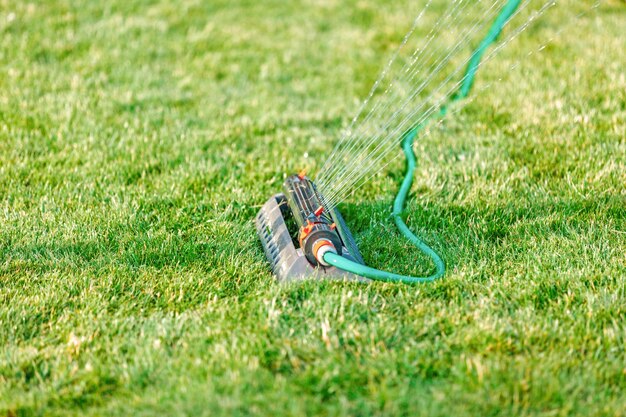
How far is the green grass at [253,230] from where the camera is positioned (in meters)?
2.47

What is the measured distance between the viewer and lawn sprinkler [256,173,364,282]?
3008 mm

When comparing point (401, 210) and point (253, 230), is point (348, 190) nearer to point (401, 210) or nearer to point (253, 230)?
point (401, 210)

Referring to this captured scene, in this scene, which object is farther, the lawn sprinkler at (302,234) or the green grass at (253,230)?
the lawn sprinkler at (302,234)

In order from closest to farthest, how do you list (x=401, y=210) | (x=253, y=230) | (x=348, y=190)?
(x=253, y=230)
(x=401, y=210)
(x=348, y=190)

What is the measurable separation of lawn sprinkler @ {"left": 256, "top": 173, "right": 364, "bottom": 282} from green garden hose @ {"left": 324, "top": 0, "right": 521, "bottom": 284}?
0.07m

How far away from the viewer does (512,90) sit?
479 cm

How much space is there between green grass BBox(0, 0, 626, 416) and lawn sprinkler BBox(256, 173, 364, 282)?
3.2 inches

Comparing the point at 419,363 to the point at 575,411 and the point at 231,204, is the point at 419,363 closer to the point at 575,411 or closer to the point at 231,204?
the point at 575,411

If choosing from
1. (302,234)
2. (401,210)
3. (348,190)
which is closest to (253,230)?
Answer: (302,234)

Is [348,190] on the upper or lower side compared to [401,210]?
upper

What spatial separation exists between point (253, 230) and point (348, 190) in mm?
606

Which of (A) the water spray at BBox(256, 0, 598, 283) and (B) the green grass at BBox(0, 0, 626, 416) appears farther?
(A) the water spray at BBox(256, 0, 598, 283)

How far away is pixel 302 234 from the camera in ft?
10.1

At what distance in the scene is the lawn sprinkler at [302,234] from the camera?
3.01 m
